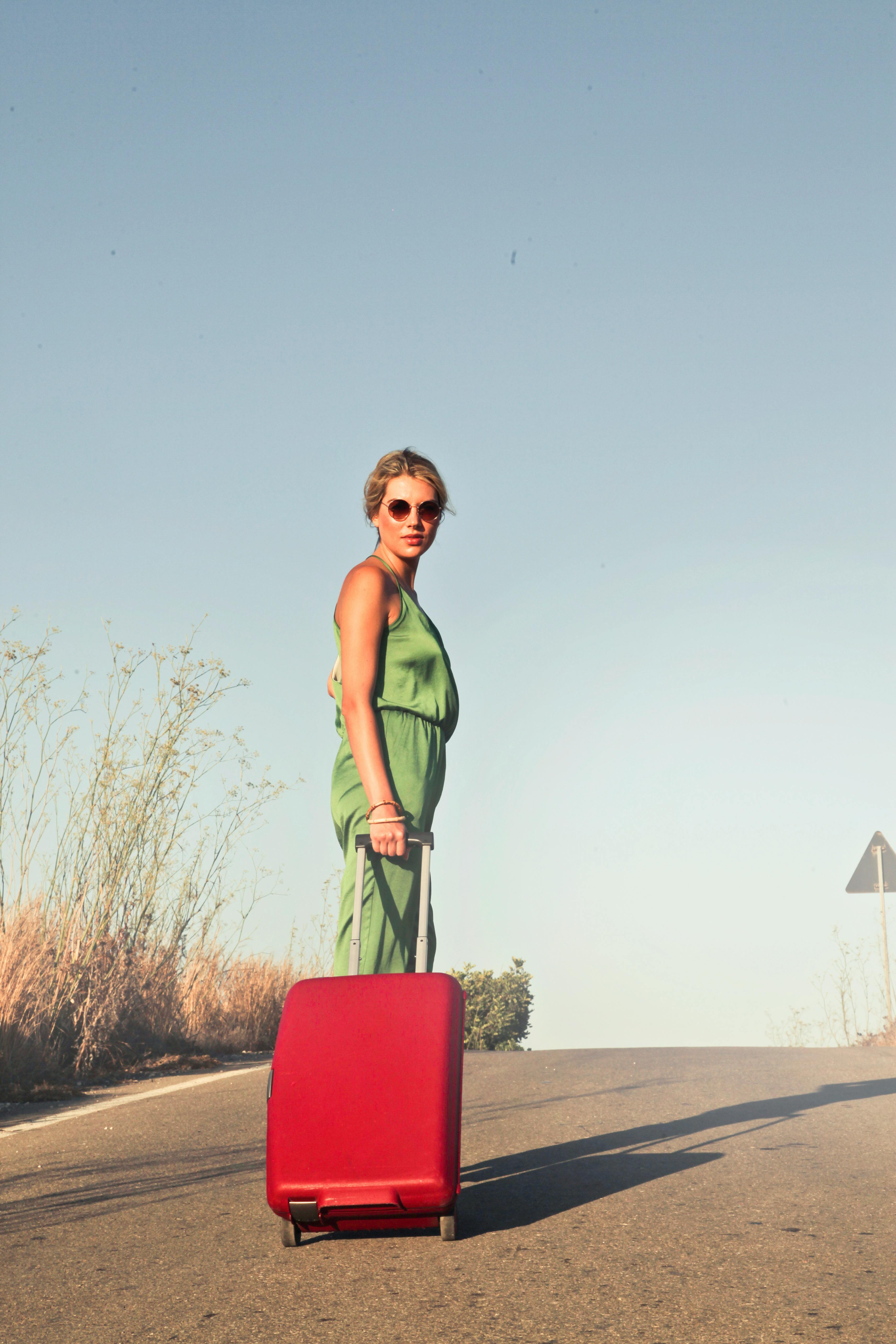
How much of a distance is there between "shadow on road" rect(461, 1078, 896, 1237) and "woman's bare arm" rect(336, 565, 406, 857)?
3.18 feet

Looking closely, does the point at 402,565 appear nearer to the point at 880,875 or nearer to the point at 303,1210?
the point at 303,1210

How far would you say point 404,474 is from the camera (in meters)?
3.44

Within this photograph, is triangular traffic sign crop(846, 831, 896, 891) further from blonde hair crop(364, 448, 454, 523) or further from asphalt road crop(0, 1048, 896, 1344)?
blonde hair crop(364, 448, 454, 523)

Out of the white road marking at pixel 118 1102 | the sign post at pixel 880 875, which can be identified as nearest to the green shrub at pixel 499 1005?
the sign post at pixel 880 875

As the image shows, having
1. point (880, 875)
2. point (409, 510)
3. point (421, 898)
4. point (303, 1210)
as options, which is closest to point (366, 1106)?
point (303, 1210)

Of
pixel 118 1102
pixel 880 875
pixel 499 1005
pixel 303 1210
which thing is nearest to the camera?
pixel 303 1210

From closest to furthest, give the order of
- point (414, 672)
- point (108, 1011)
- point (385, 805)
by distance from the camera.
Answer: point (385, 805) < point (414, 672) < point (108, 1011)

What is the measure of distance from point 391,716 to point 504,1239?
1.37 meters

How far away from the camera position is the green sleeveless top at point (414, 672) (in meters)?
3.28

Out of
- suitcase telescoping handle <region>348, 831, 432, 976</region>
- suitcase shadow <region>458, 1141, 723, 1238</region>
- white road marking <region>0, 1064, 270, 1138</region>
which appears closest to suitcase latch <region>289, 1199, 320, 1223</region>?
suitcase shadow <region>458, 1141, 723, 1238</region>

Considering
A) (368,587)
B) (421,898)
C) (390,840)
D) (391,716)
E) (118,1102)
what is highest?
(368,587)

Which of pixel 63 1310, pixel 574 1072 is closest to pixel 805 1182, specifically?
A: pixel 63 1310

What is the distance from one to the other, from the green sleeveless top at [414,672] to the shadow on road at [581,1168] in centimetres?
127

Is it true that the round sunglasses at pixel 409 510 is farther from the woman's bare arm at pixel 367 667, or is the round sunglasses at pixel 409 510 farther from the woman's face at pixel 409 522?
the woman's bare arm at pixel 367 667
